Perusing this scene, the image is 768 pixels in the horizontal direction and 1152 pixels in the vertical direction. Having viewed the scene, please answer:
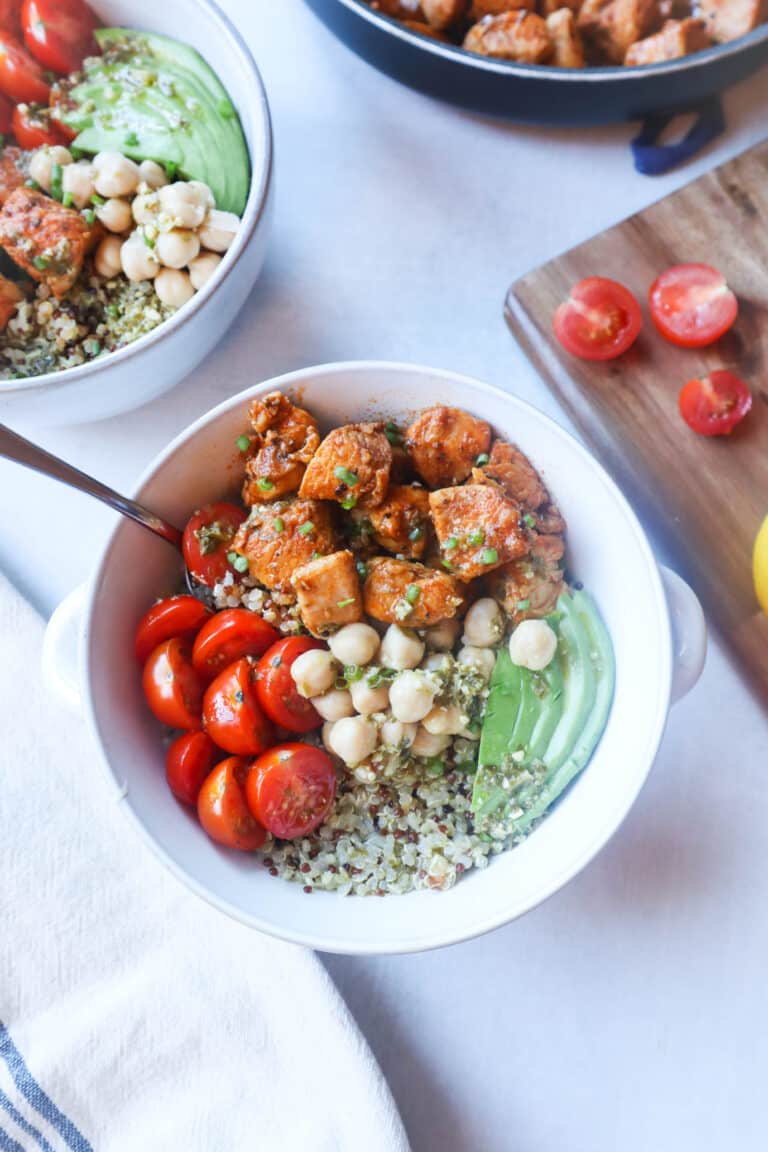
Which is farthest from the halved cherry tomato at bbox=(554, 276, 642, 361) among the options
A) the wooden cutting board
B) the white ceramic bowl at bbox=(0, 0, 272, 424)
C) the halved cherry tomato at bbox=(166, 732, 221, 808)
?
the halved cherry tomato at bbox=(166, 732, 221, 808)

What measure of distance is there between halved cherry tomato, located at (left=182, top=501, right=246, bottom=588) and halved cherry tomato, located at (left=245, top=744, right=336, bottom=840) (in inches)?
9.8

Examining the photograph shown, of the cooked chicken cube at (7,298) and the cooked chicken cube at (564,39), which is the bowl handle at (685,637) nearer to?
the cooked chicken cube at (564,39)

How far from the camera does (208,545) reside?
4.40 ft

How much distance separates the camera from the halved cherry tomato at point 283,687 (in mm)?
1291

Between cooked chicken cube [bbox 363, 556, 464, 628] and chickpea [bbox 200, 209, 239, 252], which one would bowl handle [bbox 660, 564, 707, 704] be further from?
chickpea [bbox 200, 209, 239, 252]

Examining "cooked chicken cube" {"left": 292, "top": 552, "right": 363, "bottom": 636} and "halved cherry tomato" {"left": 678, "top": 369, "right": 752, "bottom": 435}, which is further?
"halved cherry tomato" {"left": 678, "top": 369, "right": 752, "bottom": 435}

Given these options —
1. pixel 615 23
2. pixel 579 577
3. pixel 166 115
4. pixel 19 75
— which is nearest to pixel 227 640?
pixel 579 577

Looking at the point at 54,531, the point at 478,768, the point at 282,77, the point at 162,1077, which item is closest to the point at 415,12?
the point at 282,77

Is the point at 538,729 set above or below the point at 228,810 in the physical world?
below

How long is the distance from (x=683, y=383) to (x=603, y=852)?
72 cm

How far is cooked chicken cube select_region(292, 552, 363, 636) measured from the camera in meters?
1.27

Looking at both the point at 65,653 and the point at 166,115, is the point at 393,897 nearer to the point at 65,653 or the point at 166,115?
the point at 65,653

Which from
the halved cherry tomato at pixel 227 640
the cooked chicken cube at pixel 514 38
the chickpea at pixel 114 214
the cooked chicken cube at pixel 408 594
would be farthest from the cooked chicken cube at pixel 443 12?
the halved cherry tomato at pixel 227 640

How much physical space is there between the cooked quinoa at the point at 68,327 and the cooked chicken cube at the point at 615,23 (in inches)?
32.2
